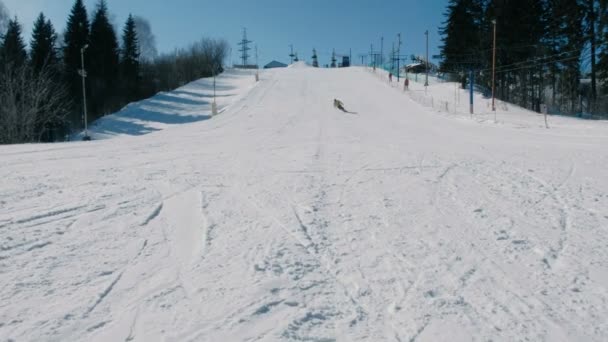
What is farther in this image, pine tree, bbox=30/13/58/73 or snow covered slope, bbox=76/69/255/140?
pine tree, bbox=30/13/58/73

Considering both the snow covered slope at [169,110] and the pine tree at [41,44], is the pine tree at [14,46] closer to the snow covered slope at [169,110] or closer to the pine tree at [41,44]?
the pine tree at [41,44]

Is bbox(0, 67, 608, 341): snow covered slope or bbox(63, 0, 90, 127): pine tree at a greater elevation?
bbox(63, 0, 90, 127): pine tree

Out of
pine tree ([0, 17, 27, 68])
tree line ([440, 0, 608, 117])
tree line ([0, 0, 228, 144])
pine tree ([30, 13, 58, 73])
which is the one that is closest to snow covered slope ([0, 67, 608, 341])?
tree line ([0, 0, 228, 144])

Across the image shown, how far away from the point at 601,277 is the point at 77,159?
401 inches

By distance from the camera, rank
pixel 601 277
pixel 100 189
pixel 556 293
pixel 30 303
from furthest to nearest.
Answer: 1. pixel 100 189
2. pixel 601 277
3. pixel 556 293
4. pixel 30 303

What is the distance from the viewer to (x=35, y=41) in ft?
155

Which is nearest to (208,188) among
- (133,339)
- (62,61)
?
(133,339)

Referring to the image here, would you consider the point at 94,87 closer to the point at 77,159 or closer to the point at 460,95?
the point at 460,95

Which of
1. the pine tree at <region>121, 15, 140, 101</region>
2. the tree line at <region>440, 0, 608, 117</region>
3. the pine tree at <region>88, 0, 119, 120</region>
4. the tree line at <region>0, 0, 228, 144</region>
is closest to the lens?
the tree line at <region>0, 0, 228, 144</region>

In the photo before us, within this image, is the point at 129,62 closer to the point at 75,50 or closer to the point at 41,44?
the point at 75,50

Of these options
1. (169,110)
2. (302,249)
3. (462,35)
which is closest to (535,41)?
(462,35)

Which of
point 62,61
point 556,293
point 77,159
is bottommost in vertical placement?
point 556,293

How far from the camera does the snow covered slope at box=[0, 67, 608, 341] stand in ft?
11.5

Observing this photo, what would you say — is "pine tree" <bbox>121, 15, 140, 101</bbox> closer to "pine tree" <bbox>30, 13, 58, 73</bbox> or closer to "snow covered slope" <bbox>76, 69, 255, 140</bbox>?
"snow covered slope" <bbox>76, 69, 255, 140</bbox>
